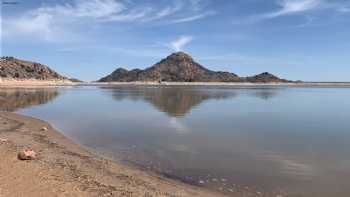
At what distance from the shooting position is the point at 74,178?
36.7 feet

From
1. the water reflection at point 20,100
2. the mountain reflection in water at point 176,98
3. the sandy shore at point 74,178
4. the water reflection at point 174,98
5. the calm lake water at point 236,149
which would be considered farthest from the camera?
the water reflection at point 20,100

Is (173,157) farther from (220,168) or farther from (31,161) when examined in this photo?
(31,161)

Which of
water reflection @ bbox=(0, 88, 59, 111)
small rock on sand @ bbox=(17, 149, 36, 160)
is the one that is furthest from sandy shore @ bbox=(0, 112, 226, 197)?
water reflection @ bbox=(0, 88, 59, 111)

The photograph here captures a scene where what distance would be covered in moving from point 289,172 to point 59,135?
42.5 ft

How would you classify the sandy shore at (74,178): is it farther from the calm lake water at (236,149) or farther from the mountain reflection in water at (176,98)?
the mountain reflection in water at (176,98)

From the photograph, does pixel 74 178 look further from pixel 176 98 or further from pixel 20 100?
pixel 176 98

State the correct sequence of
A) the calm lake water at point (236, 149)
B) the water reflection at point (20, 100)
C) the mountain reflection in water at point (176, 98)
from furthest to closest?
the water reflection at point (20, 100) → the mountain reflection in water at point (176, 98) → the calm lake water at point (236, 149)

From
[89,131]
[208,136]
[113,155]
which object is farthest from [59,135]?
[208,136]

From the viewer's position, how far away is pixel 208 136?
21.2 meters

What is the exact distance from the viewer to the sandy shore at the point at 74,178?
395 inches

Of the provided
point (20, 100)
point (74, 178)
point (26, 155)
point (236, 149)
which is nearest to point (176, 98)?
point (20, 100)

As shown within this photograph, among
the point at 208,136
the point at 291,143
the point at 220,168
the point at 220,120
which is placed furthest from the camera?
the point at 220,120

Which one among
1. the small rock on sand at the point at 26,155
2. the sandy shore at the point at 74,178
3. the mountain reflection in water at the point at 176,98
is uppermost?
the small rock on sand at the point at 26,155

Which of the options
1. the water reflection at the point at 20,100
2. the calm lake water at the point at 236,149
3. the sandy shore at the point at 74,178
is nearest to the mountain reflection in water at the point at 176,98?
the calm lake water at the point at 236,149
